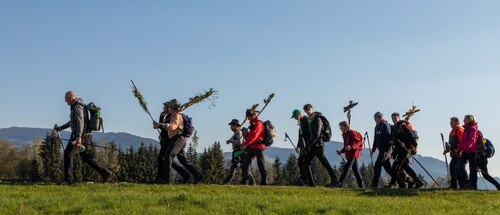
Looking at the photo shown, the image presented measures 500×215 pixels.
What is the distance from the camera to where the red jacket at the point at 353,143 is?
1938 centimetres

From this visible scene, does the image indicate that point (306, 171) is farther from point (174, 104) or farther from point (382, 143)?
point (174, 104)

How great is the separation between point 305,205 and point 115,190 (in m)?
5.39

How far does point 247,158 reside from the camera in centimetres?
1855

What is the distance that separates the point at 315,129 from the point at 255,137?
1.83 meters

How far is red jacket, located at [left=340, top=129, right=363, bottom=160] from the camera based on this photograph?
19375 mm

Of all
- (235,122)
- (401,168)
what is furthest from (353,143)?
Answer: (235,122)

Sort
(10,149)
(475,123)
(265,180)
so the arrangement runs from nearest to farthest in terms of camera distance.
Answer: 1. (475,123)
2. (265,180)
3. (10,149)

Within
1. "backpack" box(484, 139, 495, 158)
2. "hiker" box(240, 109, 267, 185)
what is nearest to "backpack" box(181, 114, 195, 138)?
"hiker" box(240, 109, 267, 185)

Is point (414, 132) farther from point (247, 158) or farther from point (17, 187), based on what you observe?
point (17, 187)

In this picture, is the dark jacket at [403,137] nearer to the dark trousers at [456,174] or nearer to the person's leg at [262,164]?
the dark trousers at [456,174]

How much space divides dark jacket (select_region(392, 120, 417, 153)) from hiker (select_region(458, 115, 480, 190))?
1.56 metres

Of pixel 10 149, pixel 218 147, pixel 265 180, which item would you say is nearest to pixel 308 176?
pixel 265 180

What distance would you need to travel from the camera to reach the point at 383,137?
1875 centimetres

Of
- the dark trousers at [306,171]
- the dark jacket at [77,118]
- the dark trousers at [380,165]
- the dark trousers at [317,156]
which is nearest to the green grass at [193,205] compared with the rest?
the dark jacket at [77,118]
